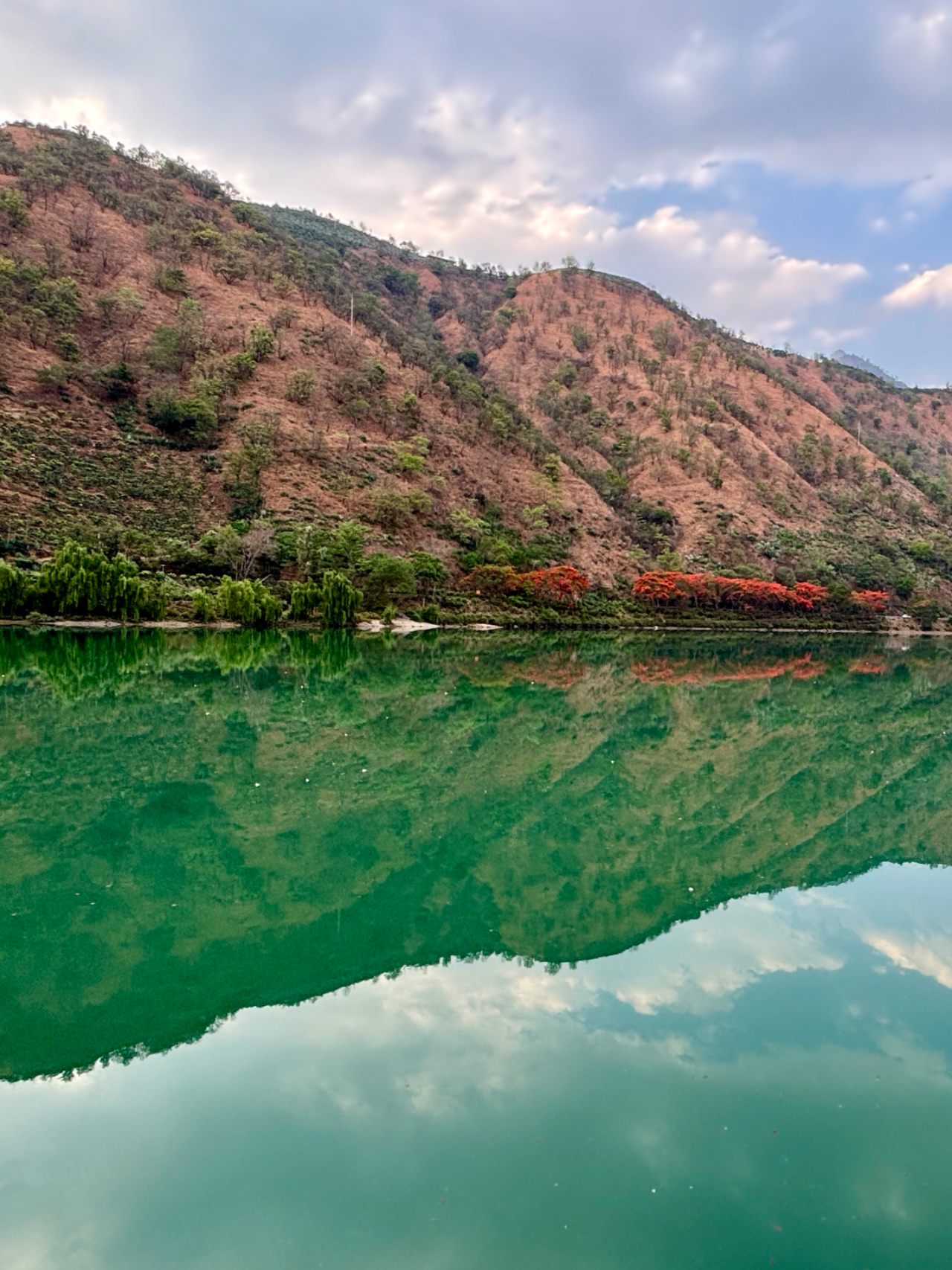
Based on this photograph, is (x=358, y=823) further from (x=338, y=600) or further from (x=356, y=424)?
(x=356, y=424)

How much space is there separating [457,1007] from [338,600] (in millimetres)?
35687

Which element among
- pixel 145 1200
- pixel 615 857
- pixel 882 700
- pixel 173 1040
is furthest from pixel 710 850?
pixel 882 700

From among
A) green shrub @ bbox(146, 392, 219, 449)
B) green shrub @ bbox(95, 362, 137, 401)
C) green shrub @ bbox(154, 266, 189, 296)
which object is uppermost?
green shrub @ bbox(154, 266, 189, 296)

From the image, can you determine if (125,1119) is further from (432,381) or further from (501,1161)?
(432,381)

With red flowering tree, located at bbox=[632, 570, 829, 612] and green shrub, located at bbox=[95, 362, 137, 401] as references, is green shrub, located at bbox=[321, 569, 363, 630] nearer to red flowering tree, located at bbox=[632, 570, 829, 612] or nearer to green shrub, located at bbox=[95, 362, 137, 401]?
green shrub, located at bbox=[95, 362, 137, 401]

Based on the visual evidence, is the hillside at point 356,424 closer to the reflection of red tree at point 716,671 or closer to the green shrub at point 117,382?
the green shrub at point 117,382

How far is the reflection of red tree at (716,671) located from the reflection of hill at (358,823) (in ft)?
17.4

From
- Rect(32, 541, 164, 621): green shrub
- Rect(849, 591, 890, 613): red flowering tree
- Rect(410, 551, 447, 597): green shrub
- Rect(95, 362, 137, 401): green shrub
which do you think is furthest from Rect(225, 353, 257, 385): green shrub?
Rect(849, 591, 890, 613): red flowering tree

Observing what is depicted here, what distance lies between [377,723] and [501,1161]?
13.4 metres

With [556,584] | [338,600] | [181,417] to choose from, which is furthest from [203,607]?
[556,584]

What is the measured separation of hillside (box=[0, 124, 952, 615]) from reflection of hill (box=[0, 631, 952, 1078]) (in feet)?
83.1

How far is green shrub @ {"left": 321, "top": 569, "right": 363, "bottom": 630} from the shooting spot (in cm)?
4081

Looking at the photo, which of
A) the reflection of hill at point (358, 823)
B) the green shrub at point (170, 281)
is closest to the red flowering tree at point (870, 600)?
the reflection of hill at point (358, 823)

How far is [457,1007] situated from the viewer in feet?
21.6
